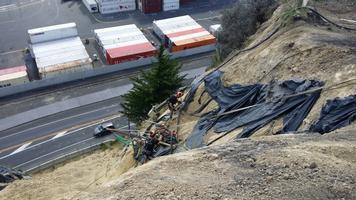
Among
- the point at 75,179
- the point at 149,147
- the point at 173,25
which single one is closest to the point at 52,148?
the point at 75,179

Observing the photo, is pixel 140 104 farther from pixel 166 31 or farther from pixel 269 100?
pixel 166 31

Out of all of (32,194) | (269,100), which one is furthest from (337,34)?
(32,194)

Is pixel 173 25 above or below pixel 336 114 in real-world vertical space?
below

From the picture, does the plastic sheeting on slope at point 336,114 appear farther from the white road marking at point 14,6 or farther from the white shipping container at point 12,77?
the white road marking at point 14,6

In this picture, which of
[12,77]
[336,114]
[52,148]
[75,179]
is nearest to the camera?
[336,114]

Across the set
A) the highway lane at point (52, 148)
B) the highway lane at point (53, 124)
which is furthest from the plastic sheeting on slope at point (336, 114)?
the highway lane at point (53, 124)

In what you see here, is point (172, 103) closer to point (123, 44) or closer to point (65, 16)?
point (123, 44)

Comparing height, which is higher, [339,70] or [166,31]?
[339,70]
